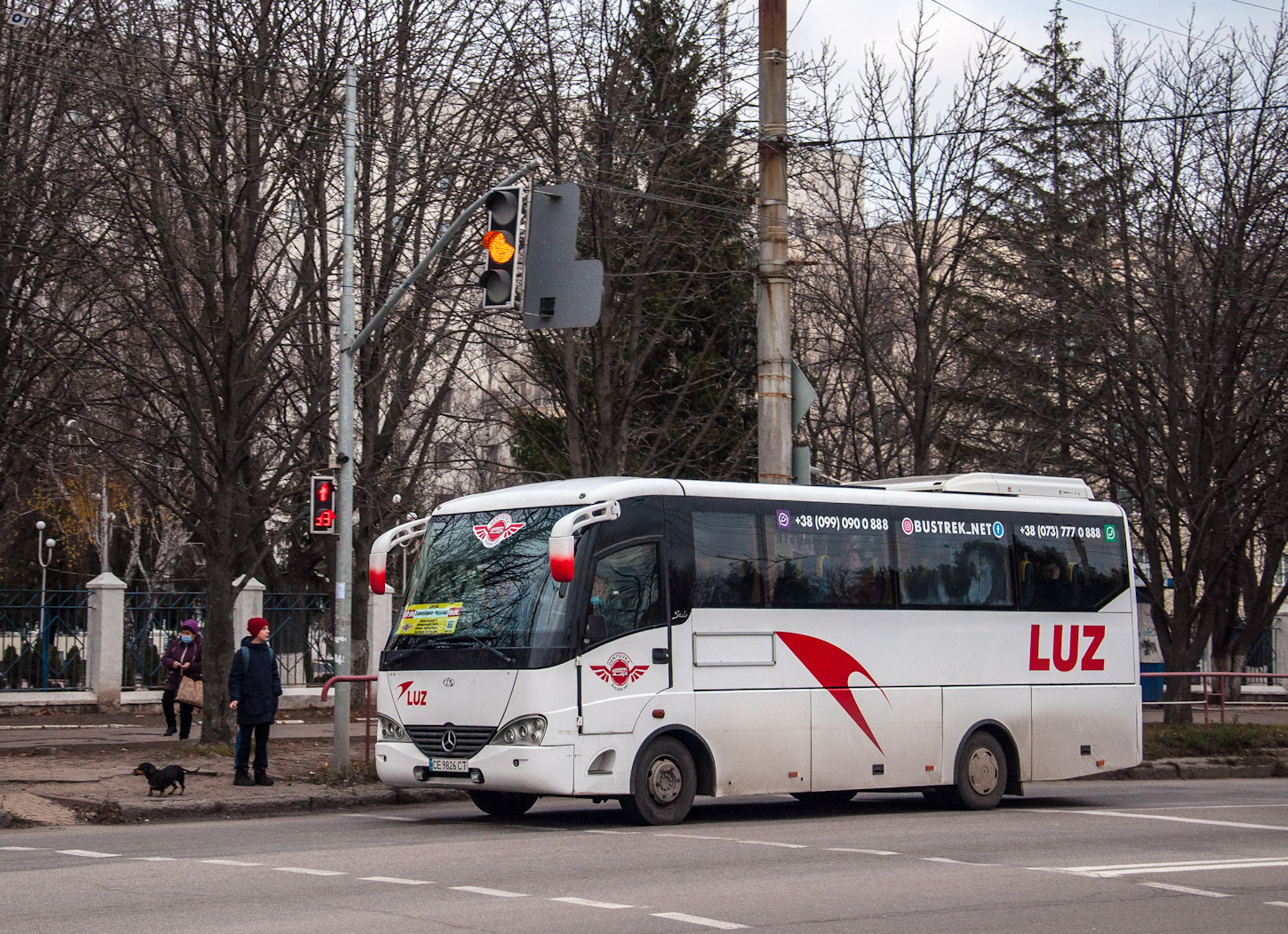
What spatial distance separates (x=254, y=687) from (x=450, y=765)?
353cm

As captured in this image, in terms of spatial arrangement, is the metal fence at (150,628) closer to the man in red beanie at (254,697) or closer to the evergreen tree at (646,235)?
the evergreen tree at (646,235)

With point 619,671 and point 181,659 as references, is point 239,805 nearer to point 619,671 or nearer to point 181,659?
point 619,671

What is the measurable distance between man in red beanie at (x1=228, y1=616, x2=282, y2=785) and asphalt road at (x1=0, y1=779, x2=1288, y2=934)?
1702 mm

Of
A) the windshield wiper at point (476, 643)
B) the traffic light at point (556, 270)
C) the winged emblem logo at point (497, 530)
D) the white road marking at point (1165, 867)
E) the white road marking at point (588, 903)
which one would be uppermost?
the traffic light at point (556, 270)

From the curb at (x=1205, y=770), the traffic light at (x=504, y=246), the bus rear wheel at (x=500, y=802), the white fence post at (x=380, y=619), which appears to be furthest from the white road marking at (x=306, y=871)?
the white fence post at (x=380, y=619)

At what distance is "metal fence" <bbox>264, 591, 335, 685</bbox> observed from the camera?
3038 cm

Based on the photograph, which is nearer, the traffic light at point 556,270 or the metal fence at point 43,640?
the traffic light at point 556,270

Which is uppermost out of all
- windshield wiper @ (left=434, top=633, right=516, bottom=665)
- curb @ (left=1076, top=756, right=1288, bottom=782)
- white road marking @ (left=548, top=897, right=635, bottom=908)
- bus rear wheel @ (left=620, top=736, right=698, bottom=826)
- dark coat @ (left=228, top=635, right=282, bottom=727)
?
windshield wiper @ (left=434, top=633, right=516, bottom=665)

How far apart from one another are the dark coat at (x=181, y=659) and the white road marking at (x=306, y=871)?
40.4 ft

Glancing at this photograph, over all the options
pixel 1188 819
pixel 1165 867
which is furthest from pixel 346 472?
pixel 1165 867

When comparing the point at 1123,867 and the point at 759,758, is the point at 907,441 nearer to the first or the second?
the point at 759,758

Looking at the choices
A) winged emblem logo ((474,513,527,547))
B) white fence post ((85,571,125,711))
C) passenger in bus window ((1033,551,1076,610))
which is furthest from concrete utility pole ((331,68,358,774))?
white fence post ((85,571,125,711))

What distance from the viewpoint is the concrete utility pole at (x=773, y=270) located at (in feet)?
58.2

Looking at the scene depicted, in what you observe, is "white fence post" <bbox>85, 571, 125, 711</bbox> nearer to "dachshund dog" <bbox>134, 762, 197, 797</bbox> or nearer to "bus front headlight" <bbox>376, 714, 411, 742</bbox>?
"dachshund dog" <bbox>134, 762, 197, 797</bbox>
